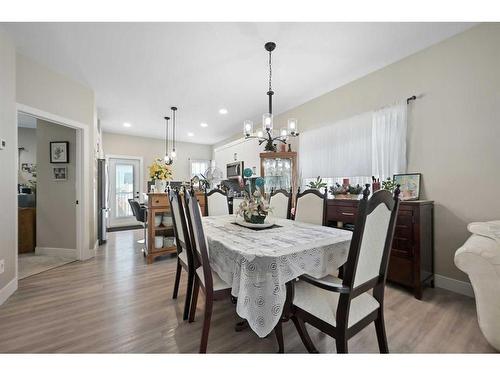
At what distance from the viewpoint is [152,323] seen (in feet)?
5.70

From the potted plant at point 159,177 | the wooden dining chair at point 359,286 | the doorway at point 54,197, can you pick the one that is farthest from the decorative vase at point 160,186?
the wooden dining chair at point 359,286

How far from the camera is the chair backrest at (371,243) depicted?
1005 millimetres

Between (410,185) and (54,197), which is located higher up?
→ (410,185)

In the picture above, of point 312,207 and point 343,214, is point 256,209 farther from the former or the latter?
point 343,214

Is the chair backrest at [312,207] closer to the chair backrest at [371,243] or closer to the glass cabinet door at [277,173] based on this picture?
the chair backrest at [371,243]

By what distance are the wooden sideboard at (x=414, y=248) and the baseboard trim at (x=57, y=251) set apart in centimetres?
431

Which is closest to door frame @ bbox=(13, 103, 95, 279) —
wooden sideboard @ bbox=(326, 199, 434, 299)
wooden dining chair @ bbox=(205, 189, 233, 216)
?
wooden dining chair @ bbox=(205, 189, 233, 216)

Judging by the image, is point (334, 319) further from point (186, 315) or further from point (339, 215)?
point (339, 215)

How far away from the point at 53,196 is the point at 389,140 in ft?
16.3

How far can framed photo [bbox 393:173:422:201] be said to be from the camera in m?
2.47

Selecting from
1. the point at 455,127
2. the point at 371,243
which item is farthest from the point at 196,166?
the point at 371,243
